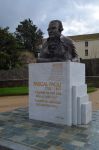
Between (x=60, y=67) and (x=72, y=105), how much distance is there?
945 millimetres

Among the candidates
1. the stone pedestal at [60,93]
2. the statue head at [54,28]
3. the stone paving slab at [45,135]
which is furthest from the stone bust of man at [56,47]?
the stone paving slab at [45,135]

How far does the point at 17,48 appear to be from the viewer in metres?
26.5

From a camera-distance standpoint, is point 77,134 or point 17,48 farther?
point 17,48

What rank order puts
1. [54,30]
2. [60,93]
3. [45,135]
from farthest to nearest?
[54,30], [60,93], [45,135]

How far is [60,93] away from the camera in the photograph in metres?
6.84

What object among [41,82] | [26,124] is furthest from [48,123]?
[41,82]

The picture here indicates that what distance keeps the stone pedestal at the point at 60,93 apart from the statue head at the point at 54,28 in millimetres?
829

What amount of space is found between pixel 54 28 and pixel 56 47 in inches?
18.8

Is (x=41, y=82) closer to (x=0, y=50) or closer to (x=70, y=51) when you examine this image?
(x=70, y=51)

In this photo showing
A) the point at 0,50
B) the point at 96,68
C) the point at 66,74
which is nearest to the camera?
the point at 66,74

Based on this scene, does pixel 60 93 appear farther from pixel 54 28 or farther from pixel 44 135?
pixel 54 28

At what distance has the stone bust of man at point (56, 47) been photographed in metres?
7.17

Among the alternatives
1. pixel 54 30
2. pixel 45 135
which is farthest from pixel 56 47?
pixel 45 135

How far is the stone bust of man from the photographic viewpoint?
7172mm
